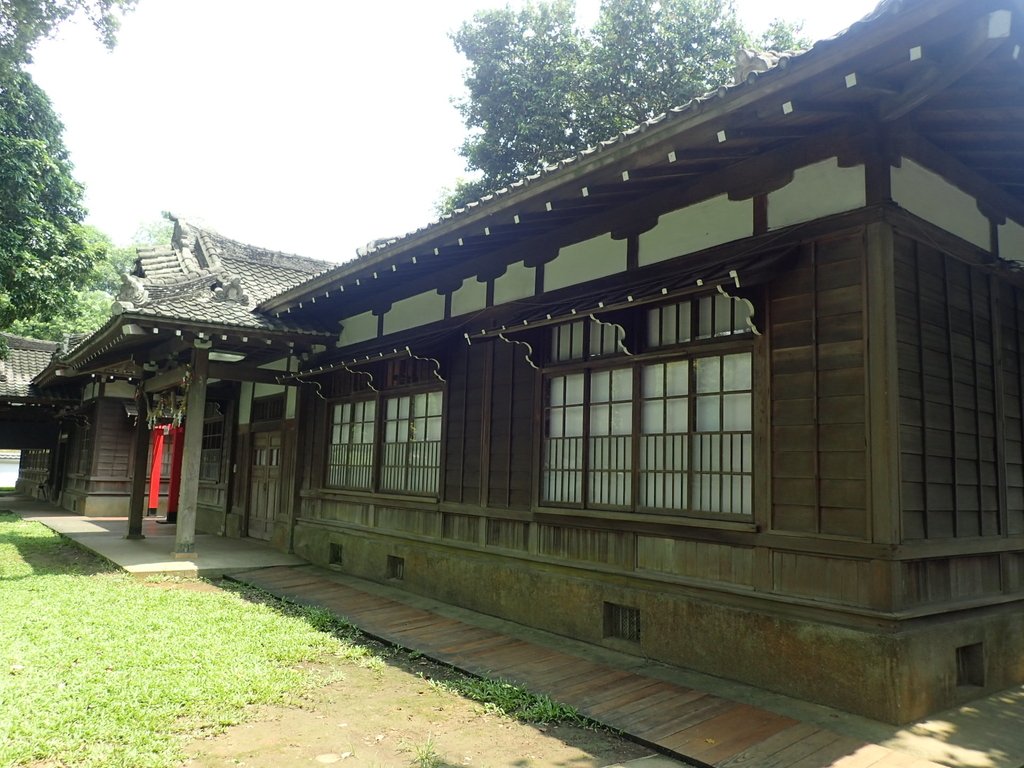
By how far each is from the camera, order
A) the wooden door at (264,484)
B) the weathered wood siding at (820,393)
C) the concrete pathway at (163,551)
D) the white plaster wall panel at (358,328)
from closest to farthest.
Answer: the weathered wood siding at (820,393)
the concrete pathway at (163,551)
the white plaster wall panel at (358,328)
the wooden door at (264,484)

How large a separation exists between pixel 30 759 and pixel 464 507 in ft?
15.2

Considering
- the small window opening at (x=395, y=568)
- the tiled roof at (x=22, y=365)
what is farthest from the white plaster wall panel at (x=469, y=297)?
the tiled roof at (x=22, y=365)

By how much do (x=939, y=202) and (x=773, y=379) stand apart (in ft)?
6.32

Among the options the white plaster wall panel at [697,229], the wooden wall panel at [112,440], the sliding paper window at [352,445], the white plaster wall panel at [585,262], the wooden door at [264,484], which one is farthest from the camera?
the wooden wall panel at [112,440]

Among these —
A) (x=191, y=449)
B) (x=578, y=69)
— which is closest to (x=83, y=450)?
(x=191, y=449)

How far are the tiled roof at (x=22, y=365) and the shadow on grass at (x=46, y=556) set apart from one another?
24.8 feet

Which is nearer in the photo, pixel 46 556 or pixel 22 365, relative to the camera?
pixel 46 556

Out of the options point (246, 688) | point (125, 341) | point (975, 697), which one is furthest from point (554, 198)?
point (125, 341)

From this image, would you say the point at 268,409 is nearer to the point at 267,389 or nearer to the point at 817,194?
the point at 267,389

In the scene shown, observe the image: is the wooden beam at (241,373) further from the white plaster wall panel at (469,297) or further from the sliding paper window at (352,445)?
the white plaster wall panel at (469,297)

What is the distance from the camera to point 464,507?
7.82 metres

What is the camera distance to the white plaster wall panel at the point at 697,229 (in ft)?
18.1

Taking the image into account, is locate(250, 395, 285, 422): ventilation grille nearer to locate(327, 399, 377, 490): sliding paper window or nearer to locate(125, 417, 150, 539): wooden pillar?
locate(125, 417, 150, 539): wooden pillar

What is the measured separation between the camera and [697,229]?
5809 millimetres
